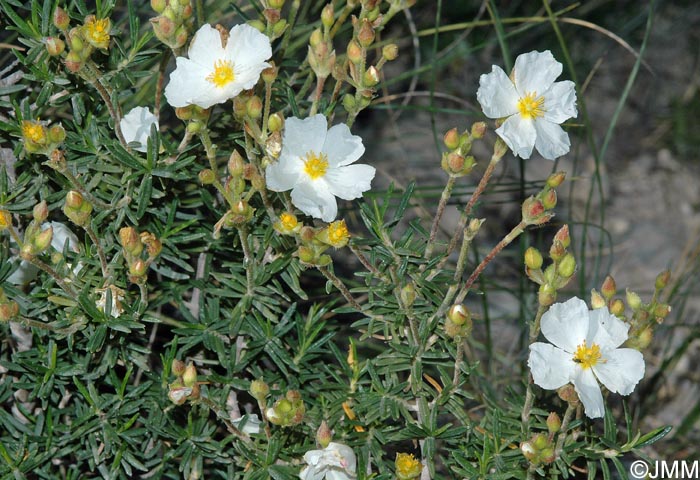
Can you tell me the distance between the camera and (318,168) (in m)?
1.82

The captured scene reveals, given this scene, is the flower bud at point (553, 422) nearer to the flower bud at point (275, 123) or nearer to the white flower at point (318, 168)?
the white flower at point (318, 168)

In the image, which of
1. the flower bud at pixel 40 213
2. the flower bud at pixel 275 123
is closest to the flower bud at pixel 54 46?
the flower bud at pixel 40 213

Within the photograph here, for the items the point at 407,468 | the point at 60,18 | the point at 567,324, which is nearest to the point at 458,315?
the point at 567,324

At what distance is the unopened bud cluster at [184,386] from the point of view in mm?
1734

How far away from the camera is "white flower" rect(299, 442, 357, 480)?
5.95 feet

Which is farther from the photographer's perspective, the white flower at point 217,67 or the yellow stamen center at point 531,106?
the yellow stamen center at point 531,106

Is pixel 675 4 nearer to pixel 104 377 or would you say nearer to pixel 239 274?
pixel 239 274

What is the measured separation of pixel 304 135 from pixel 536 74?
1.75 ft

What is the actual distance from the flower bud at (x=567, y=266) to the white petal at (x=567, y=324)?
0.18ft

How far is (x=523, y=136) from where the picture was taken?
183 centimetres

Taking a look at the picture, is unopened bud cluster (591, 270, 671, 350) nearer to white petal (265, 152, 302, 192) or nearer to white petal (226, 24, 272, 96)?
white petal (265, 152, 302, 192)

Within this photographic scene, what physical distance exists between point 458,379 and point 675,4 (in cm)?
306

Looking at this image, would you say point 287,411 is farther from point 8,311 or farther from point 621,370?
point 621,370

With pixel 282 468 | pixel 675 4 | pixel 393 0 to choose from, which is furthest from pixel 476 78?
pixel 282 468
